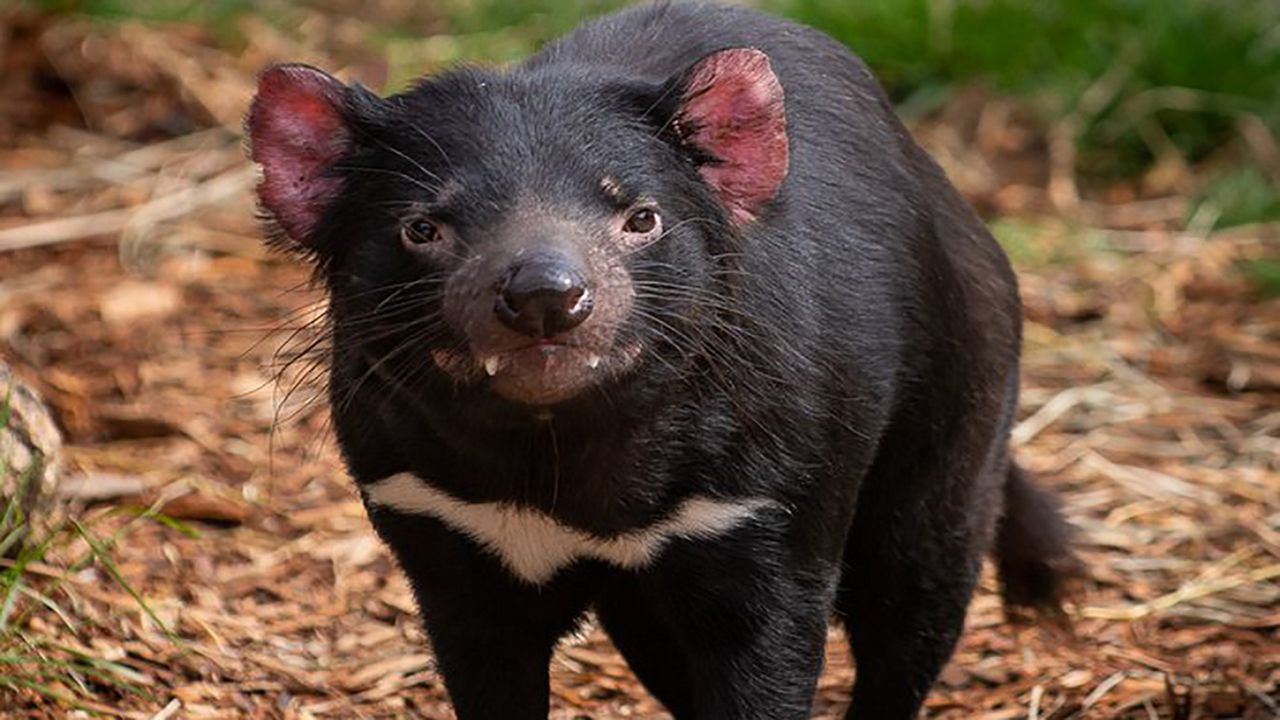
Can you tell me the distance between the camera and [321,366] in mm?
3367

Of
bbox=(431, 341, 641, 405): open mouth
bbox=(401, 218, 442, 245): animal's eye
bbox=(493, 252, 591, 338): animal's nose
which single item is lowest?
bbox=(431, 341, 641, 405): open mouth

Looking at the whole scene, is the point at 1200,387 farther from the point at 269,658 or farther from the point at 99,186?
the point at 99,186

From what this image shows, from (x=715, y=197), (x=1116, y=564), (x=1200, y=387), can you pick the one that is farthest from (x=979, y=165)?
(x=715, y=197)

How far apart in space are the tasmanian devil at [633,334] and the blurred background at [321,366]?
0.30 m

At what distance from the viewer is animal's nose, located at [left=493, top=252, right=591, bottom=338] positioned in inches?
107

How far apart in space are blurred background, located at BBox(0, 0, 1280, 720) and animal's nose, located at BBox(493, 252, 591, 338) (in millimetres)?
603

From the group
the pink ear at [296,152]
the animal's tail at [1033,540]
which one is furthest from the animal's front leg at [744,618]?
the animal's tail at [1033,540]

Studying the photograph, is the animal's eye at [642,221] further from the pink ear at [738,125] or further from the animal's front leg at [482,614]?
the animal's front leg at [482,614]

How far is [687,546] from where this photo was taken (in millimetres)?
3182

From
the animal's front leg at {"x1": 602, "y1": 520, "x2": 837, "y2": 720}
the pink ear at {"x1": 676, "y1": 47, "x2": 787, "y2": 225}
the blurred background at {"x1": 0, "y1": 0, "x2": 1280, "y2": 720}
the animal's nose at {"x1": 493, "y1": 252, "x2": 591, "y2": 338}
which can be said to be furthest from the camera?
the blurred background at {"x1": 0, "y1": 0, "x2": 1280, "y2": 720}

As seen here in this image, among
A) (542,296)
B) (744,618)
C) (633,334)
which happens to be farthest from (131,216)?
(542,296)

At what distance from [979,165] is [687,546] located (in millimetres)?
4232

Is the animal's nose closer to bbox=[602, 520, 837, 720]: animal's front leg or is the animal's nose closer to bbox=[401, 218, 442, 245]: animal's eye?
bbox=[401, 218, 442, 245]: animal's eye

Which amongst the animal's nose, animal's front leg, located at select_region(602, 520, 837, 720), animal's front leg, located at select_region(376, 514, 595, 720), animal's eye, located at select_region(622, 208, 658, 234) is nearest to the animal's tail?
animal's front leg, located at select_region(602, 520, 837, 720)
